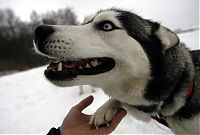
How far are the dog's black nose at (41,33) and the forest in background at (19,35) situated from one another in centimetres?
752

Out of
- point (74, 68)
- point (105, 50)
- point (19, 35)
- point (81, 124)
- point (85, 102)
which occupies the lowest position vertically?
point (19, 35)

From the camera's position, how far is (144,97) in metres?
1.82

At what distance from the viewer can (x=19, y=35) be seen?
10.1 meters

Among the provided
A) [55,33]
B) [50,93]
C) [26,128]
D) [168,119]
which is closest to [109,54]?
[55,33]

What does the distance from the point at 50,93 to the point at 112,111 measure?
4.49 meters

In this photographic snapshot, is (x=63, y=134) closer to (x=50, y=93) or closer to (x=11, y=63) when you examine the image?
(x=50, y=93)

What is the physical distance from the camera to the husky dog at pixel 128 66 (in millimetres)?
1620

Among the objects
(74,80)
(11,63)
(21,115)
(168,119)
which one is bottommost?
(11,63)

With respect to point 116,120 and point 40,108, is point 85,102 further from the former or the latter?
point 40,108

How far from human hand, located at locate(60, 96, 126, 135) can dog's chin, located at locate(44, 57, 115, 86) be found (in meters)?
0.36

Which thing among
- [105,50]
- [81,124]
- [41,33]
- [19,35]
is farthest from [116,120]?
[19,35]

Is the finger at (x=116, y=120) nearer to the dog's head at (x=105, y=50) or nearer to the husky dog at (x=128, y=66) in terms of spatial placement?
the husky dog at (x=128, y=66)

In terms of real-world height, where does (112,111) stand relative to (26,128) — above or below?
above

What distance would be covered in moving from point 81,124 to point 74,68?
50 centimetres
